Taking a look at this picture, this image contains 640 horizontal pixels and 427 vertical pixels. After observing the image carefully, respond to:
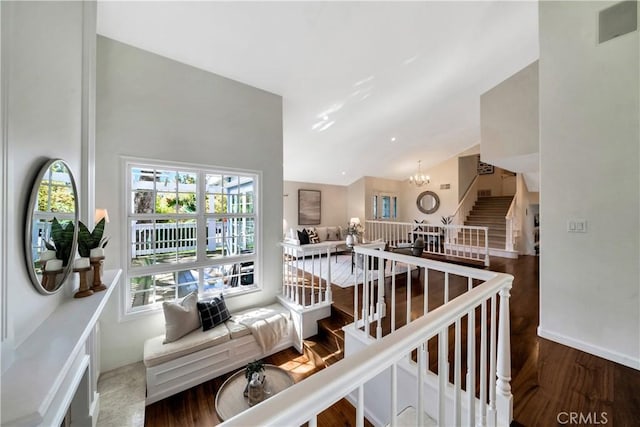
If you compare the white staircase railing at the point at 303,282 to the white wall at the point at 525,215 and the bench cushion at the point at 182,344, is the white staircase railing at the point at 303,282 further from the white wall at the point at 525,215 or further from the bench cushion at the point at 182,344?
the white wall at the point at 525,215

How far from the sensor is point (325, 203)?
8039mm

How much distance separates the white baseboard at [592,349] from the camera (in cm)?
187

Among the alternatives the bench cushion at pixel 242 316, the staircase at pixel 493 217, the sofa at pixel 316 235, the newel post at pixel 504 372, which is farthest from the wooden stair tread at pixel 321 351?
the staircase at pixel 493 217

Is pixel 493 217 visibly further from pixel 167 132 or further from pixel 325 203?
pixel 167 132

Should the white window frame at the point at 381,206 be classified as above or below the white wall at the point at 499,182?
below

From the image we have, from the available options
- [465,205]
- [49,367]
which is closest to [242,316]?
[49,367]

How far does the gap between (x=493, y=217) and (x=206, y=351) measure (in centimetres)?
812

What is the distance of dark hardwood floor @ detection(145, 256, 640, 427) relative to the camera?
1454 millimetres

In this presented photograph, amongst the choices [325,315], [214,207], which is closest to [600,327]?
[325,315]

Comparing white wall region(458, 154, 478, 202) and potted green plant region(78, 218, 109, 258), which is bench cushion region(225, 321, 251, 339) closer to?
potted green plant region(78, 218, 109, 258)

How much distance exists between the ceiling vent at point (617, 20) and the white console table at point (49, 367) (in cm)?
406

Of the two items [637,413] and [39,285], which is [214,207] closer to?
[39,285]

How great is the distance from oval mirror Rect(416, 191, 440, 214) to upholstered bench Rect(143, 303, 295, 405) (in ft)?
23.4

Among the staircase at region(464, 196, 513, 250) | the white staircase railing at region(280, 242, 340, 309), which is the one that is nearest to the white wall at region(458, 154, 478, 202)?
the staircase at region(464, 196, 513, 250)
